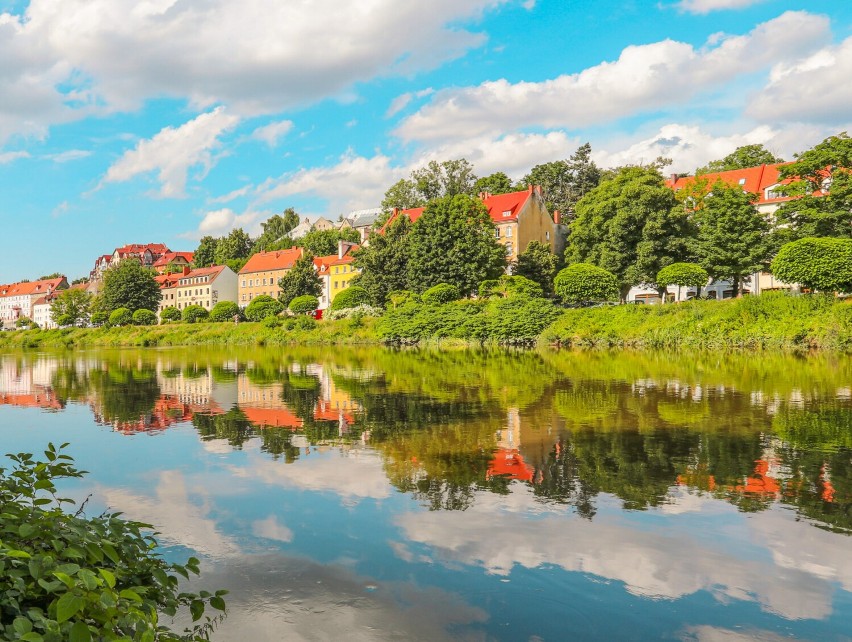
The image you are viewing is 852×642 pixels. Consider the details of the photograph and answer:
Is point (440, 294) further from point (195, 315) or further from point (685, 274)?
point (195, 315)

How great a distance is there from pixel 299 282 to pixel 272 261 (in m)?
29.3

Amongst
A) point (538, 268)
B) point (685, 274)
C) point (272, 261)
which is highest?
point (272, 261)

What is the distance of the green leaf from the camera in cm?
254

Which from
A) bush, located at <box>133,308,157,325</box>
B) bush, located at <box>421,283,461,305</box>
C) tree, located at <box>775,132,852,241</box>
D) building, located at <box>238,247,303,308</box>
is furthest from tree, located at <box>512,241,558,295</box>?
bush, located at <box>133,308,157,325</box>

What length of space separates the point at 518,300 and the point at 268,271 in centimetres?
6941

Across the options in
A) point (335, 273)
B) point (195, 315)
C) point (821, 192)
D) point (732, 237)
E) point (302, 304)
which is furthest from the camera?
point (335, 273)

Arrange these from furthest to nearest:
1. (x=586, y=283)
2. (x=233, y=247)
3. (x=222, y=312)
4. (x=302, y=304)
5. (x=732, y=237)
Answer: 1. (x=233, y=247)
2. (x=222, y=312)
3. (x=302, y=304)
4. (x=586, y=283)
5. (x=732, y=237)

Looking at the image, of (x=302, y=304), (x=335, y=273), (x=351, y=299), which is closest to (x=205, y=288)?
(x=335, y=273)

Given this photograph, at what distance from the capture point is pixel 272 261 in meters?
114

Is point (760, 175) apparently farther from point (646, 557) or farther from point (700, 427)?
point (646, 557)

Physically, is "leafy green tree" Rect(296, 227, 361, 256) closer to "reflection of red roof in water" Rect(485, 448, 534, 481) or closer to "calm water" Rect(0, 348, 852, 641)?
"calm water" Rect(0, 348, 852, 641)

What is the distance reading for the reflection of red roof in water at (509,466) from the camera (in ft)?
31.5

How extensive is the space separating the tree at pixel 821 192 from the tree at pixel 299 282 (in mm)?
57742

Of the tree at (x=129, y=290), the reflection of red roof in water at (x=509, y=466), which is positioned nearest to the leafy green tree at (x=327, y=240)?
the tree at (x=129, y=290)
